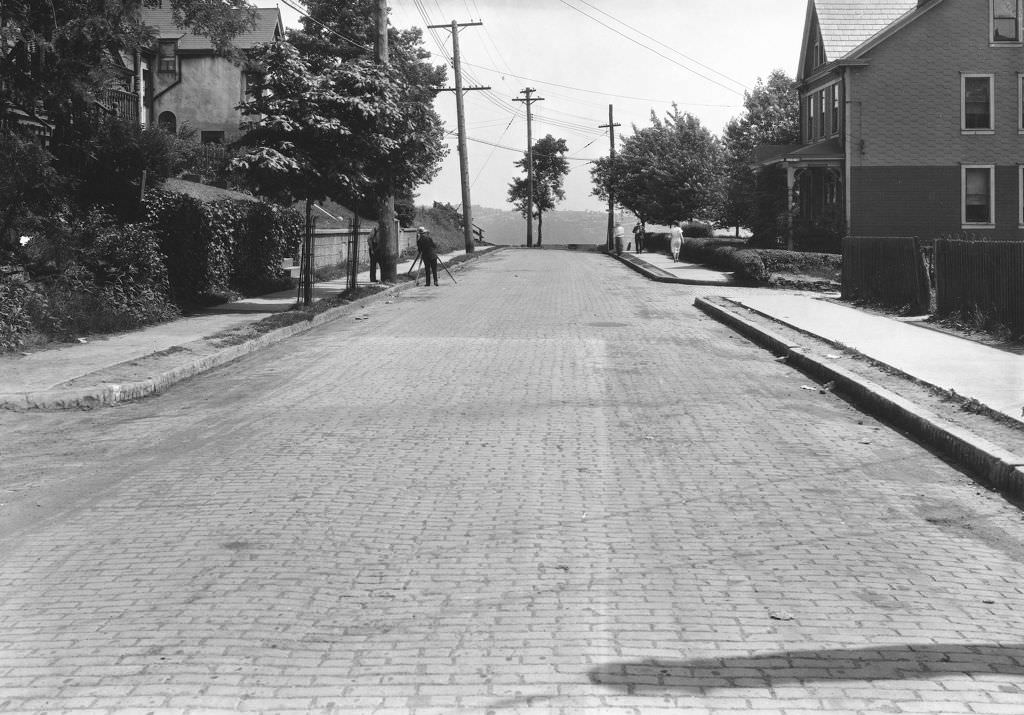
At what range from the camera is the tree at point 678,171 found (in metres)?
57.2

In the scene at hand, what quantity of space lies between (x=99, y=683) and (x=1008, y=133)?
3960 cm

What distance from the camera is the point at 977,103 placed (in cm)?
3819

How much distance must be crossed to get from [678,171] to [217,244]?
38.3 metres

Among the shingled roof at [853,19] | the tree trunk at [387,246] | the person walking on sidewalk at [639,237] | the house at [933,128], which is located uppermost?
the shingled roof at [853,19]

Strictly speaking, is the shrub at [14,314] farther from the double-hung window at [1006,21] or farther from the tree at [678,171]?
the tree at [678,171]

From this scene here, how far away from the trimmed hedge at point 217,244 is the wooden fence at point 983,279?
1329 cm

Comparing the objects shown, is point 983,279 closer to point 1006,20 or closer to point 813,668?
point 813,668

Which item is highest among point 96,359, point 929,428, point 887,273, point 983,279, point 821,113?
point 821,113

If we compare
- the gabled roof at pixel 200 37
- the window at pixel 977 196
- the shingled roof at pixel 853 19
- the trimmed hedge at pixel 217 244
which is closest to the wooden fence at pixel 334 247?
the trimmed hedge at pixel 217 244

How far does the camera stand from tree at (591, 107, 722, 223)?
5725 cm

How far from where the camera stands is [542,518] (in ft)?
21.8

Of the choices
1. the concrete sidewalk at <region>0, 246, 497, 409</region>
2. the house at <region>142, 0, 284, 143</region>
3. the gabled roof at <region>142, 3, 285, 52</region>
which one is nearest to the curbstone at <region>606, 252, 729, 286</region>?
the concrete sidewalk at <region>0, 246, 497, 409</region>

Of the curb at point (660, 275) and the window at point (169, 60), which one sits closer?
the curb at point (660, 275)

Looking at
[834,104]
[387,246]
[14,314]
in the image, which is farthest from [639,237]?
[14,314]
